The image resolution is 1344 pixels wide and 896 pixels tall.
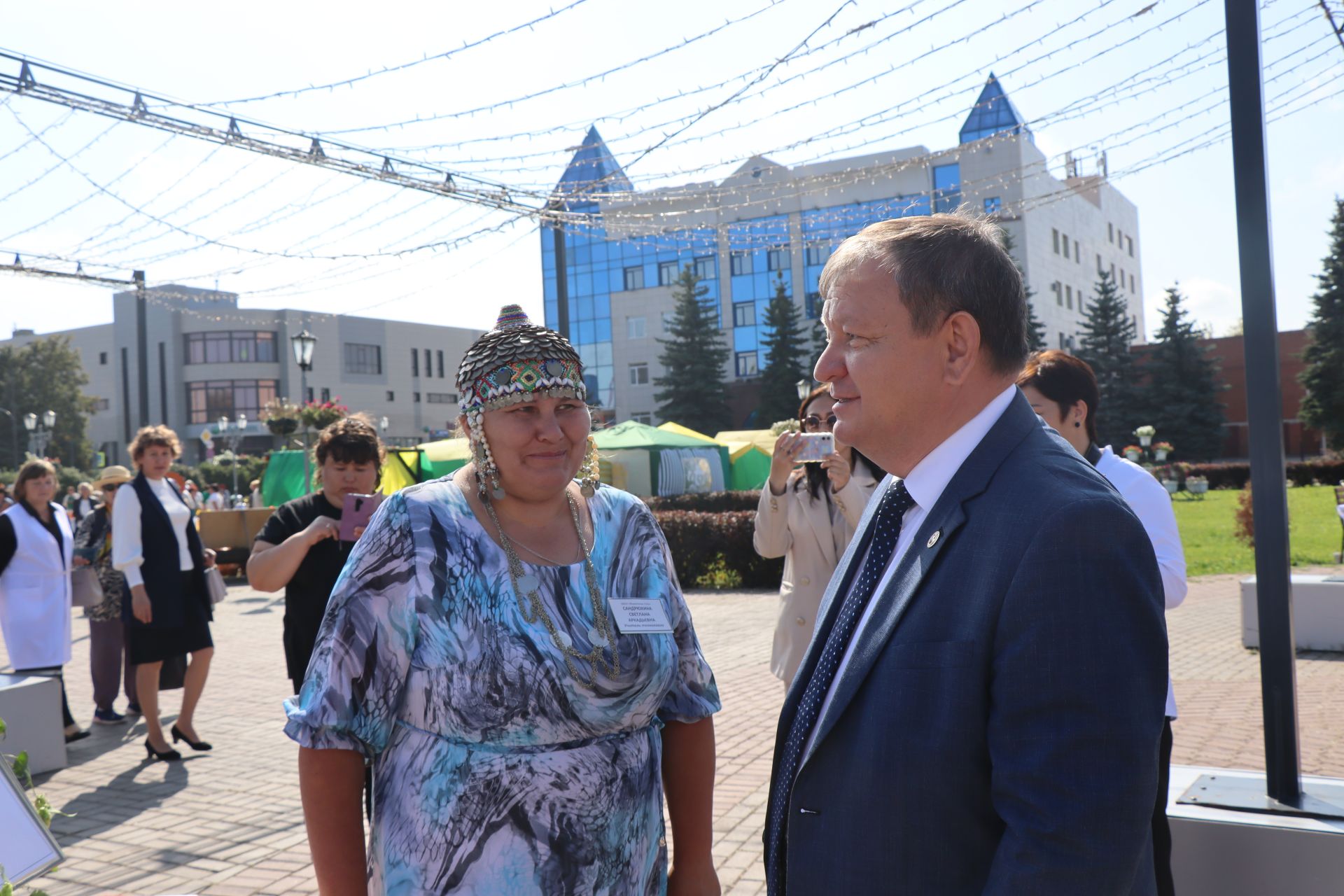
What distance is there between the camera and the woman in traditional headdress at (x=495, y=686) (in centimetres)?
215

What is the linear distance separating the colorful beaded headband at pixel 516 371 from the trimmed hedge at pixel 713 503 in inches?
771

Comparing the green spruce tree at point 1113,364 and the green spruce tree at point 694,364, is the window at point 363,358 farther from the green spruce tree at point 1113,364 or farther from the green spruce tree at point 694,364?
the green spruce tree at point 1113,364

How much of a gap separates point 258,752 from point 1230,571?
15.3 meters

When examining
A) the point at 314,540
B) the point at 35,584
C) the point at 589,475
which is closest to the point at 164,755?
the point at 35,584

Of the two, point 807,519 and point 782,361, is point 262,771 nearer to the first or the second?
point 807,519

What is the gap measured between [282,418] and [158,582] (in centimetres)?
1398

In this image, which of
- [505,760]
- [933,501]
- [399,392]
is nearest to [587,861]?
[505,760]

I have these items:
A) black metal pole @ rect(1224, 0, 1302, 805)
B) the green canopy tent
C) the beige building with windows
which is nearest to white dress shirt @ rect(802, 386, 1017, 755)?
black metal pole @ rect(1224, 0, 1302, 805)

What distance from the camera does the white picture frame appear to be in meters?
3.04

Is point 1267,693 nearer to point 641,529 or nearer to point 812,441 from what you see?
point 812,441

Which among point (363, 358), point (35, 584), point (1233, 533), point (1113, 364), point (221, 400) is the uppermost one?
point (363, 358)

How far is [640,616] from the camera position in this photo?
2.39 metres

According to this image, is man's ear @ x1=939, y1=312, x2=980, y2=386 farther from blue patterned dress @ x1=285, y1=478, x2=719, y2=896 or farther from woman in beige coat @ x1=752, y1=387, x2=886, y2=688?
woman in beige coat @ x1=752, y1=387, x2=886, y2=688

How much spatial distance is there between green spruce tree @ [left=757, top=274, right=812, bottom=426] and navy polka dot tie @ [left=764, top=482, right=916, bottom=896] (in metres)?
53.4
